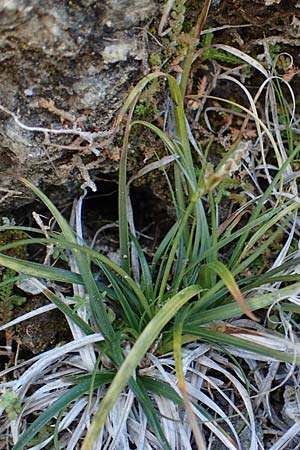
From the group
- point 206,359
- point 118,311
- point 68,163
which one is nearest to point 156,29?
point 68,163

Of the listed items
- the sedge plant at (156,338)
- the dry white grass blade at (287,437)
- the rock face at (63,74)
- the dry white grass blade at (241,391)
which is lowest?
the dry white grass blade at (287,437)

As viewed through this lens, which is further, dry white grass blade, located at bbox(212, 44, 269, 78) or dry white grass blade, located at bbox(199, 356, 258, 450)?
dry white grass blade, located at bbox(212, 44, 269, 78)

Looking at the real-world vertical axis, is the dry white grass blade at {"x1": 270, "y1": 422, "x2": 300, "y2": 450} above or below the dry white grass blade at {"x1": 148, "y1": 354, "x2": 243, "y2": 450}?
below

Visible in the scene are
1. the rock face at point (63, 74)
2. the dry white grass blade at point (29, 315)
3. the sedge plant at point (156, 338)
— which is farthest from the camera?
the dry white grass blade at point (29, 315)

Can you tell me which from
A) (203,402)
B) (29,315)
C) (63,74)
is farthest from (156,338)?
(63,74)

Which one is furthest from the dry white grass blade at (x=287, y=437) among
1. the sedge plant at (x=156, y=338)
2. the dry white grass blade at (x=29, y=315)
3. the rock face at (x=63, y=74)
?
the rock face at (x=63, y=74)

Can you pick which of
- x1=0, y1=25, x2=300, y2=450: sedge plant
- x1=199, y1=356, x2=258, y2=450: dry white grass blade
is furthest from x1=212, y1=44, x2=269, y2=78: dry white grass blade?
x1=199, y1=356, x2=258, y2=450: dry white grass blade

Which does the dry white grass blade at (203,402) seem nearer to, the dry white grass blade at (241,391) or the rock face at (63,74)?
the dry white grass blade at (241,391)

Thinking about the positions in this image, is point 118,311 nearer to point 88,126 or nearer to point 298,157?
point 88,126

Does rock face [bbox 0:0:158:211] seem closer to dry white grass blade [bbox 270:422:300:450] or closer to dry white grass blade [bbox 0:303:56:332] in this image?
dry white grass blade [bbox 0:303:56:332]
